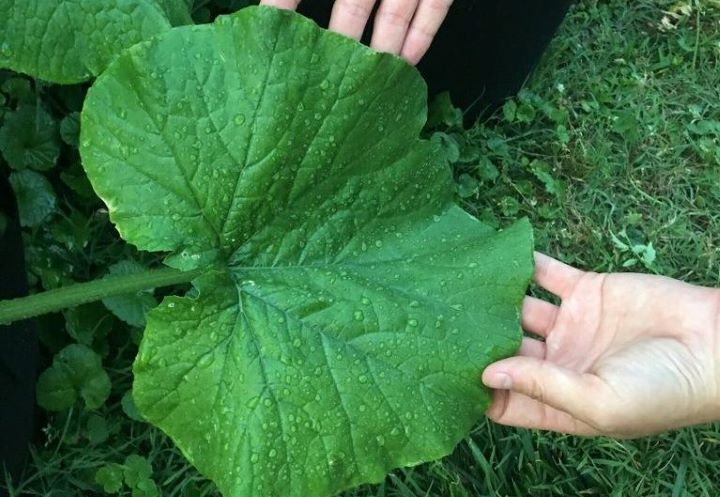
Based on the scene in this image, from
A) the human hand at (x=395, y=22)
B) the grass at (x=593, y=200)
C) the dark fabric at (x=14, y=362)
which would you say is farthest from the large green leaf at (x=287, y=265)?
the grass at (x=593, y=200)

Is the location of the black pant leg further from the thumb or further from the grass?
the thumb

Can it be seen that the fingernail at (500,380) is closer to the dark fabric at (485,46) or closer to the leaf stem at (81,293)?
the leaf stem at (81,293)

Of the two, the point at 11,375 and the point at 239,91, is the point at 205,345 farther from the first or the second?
the point at 11,375

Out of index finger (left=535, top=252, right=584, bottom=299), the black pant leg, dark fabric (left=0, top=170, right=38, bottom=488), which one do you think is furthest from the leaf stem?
the black pant leg

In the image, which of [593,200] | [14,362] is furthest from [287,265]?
[593,200]

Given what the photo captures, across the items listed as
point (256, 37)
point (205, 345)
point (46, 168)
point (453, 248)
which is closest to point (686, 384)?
point (453, 248)
